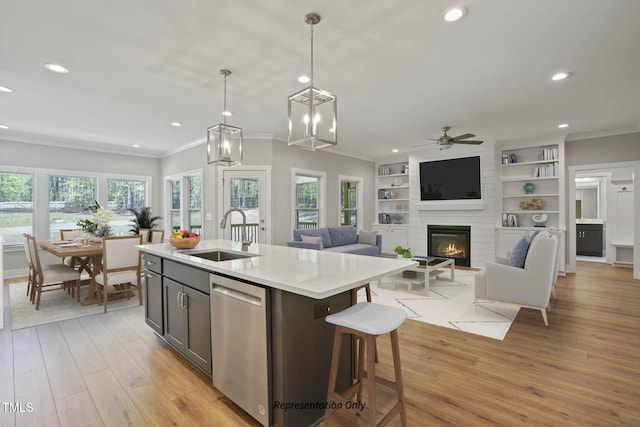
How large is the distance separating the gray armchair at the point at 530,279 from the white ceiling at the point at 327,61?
184 centimetres

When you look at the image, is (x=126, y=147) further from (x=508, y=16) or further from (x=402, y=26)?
(x=508, y=16)

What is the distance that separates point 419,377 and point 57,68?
172 inches

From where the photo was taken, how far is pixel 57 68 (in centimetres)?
302

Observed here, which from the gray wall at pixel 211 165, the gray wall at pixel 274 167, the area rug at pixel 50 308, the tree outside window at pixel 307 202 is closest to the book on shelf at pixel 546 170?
the gray wall at pixel 274 167

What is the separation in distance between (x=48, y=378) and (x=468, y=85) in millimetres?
4781

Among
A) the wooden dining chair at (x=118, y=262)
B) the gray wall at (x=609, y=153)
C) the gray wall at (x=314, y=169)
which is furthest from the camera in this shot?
the gray wall at (x=314, y=169)

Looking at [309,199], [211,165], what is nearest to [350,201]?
[309,199]

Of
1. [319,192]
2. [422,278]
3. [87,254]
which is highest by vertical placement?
[319,192]

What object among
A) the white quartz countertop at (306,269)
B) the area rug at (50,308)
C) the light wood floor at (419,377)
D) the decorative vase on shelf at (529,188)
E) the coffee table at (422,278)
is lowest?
the light wood floor at (419,377)

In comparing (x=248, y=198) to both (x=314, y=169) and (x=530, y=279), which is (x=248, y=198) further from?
(x=530, y=279)

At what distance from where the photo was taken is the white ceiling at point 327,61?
85.8 inches

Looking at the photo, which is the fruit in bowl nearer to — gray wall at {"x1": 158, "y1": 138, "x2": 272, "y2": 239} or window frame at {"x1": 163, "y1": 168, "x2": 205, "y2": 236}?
gray wall at {"x1": 158, "y1": 138, "x2": 272, "y2": 239}

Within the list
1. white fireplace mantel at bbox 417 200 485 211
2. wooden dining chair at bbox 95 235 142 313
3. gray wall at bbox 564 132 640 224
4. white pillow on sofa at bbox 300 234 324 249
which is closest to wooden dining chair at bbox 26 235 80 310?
wooden dining chair at bbox 95 235 142 313

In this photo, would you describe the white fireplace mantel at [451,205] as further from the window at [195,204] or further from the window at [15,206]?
the window at [15,206]
